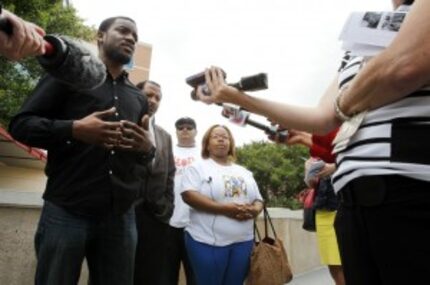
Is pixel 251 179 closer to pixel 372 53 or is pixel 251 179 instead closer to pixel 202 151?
pixel 202 151

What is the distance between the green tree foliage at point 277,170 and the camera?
94.3ft

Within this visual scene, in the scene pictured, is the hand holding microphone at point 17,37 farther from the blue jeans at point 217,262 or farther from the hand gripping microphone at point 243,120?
the blue jeans at point 217,262

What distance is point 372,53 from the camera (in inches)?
56.6

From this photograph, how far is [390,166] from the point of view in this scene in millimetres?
1258

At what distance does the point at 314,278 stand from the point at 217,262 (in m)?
3.14

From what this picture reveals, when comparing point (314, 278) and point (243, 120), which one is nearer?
point (243, 120)

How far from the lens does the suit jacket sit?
3502 mm

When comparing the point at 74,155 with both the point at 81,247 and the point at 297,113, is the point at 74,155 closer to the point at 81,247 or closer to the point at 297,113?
the point at 81,247

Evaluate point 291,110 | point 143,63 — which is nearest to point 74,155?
point 291,110

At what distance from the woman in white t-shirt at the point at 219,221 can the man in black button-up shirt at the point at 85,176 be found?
4.09ft

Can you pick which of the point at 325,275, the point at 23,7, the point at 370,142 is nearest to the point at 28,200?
the point at 370,142

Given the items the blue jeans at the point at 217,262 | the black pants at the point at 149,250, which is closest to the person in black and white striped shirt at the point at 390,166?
the black pants at the point at 149,250

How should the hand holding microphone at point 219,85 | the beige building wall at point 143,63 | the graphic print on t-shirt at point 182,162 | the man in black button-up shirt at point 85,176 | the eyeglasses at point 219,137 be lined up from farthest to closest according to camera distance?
the beige building wall at point 143,63
the graphic print on t-shirt at point 182,162
the eyeglasses at point 219,137
the man in black button-up shirt at point 85,176
the hand holding microphone at point 219,85

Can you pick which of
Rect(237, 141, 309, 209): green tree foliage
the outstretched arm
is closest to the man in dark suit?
the outstretched arm
